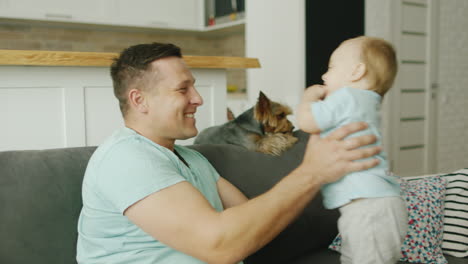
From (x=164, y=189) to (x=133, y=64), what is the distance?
45cm

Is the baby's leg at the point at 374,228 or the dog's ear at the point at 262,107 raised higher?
the dog's ear at the point at 262,107

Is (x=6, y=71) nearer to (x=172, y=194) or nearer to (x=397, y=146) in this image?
(x=172, y=194)

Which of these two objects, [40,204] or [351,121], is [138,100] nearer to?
[40,204]

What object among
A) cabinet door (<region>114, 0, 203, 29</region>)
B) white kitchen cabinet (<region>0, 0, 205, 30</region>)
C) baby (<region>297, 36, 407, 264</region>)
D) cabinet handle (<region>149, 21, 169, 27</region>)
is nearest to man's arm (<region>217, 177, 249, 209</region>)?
baby (<region>297, 36, 407, 264</region>)

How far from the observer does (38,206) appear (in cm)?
119

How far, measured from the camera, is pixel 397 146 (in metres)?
4.97

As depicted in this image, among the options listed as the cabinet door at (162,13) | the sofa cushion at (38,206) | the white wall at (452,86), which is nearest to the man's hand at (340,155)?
the sofa cushion at (38,206)

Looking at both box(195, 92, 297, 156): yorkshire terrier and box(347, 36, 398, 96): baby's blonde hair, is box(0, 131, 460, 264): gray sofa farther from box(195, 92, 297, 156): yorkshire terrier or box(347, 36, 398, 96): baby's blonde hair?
box(347, 36, 398, 96): baby's blonde hair

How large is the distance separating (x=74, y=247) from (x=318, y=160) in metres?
0.75

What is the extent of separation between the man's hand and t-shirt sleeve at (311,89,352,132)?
0.03 metres

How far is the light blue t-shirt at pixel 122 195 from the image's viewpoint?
1068mm

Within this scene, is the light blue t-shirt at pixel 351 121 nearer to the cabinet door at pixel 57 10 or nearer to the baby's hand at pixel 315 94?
the baby's hand at pixel 315 94

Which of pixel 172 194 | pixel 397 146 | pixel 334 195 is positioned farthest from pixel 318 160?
pixel 397 146

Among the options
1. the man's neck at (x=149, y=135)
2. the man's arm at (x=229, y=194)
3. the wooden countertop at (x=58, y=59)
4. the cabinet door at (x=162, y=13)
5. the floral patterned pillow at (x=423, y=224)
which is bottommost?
the floral patterned pillow at (x=423, y=224)
